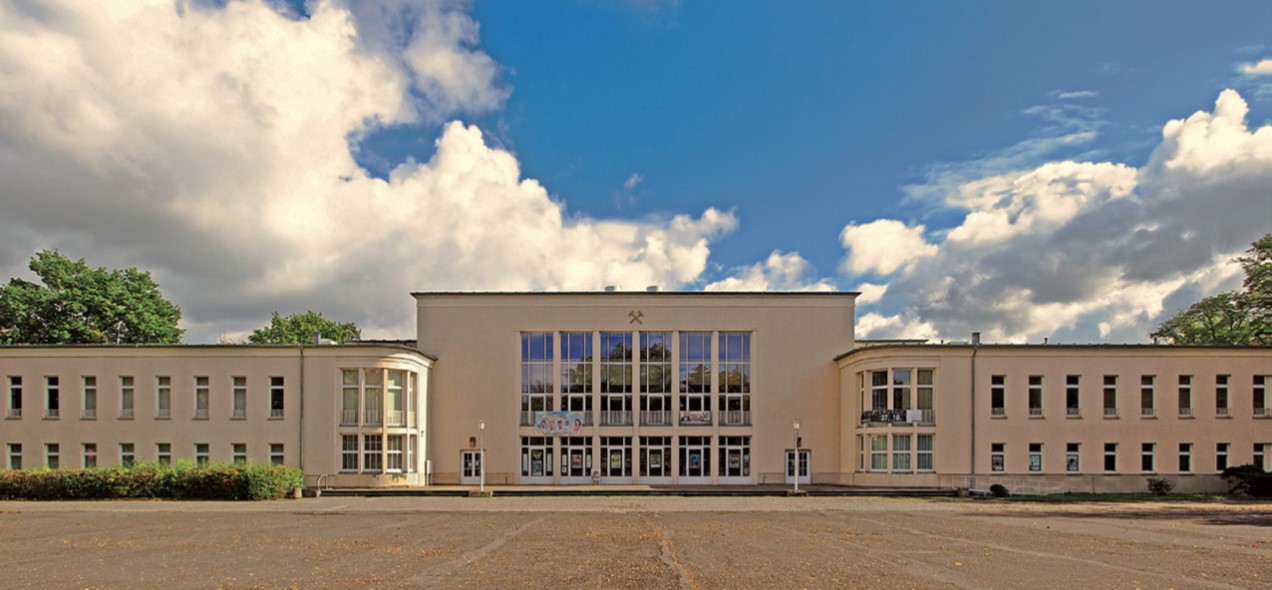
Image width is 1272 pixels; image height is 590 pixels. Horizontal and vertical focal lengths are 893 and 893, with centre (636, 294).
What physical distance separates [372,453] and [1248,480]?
38650mm

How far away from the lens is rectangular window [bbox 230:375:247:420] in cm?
4272

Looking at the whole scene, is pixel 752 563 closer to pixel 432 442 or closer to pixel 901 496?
pixel 901 496

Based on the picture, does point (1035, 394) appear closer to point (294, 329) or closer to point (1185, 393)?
point (1185, 393)

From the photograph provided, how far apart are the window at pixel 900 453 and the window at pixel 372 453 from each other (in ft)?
78.3

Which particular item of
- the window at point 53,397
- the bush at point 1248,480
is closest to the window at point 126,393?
the window at point 53,397

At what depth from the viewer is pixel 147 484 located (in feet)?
115

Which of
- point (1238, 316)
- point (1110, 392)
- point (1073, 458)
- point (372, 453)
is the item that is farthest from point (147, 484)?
point (1238, 316)

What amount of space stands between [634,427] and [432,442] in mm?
10365

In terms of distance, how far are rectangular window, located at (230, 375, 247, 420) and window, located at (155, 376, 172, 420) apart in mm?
3032

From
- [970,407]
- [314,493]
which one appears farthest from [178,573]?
[970,407]

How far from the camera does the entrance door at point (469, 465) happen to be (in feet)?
150

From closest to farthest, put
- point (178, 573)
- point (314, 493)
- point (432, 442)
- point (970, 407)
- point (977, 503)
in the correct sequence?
point (178, 573) < point (977, 503) < point (314, 493) < point (970, 407) < point (432, 442)

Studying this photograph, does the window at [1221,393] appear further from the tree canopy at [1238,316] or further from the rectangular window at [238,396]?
the rectangular window at [238,396]

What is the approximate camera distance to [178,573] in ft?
53.8
